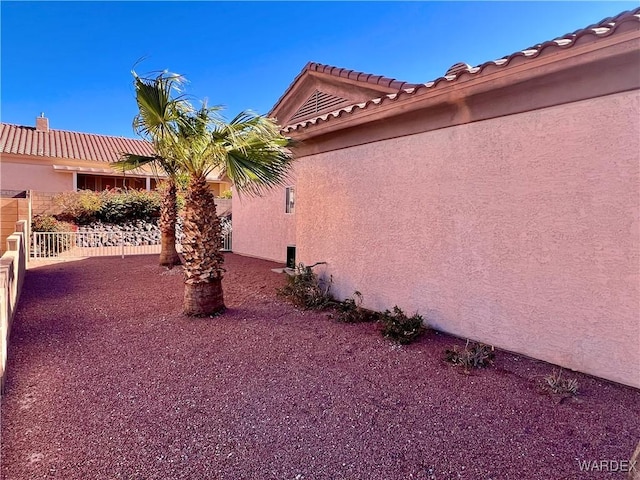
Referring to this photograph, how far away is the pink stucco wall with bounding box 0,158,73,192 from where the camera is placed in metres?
25.1

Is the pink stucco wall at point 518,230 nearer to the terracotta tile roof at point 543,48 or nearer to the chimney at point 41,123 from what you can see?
the terracotta tile roof at point 543,48

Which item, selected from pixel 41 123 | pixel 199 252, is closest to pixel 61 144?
pixel 41 123

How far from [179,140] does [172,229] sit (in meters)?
6.95

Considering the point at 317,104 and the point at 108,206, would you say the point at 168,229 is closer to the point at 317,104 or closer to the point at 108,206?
the point at 317,104

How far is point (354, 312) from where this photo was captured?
24.1 feet

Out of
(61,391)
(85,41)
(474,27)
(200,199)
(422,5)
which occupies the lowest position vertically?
(61,391)

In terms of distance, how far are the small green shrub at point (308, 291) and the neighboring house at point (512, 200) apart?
1.54 feet

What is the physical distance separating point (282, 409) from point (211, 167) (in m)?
5.33

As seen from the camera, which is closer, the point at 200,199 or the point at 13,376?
the point at 13,376

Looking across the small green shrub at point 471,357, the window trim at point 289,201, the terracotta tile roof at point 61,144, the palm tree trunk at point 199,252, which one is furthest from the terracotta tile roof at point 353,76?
the terracotta tile roof at point 61,144

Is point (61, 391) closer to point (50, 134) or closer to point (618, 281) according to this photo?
point (618, 281)

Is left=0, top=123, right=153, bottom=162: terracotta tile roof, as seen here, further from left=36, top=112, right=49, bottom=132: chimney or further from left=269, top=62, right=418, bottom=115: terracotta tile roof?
left=269, top=62, right=418, bottom=115: terracotta tile roof

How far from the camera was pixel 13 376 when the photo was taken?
486 cm

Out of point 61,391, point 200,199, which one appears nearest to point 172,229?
point 200,199
